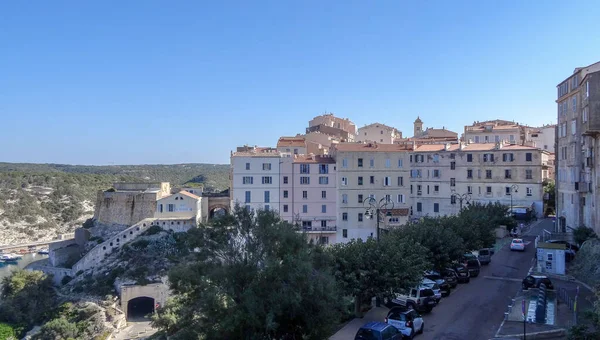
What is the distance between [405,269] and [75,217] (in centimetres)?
9076

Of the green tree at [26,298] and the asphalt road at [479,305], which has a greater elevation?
the asphalt road at [479,305]

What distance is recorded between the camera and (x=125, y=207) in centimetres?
5256

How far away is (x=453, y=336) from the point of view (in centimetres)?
1628

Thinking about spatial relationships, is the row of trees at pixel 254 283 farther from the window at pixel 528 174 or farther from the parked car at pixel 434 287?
the window at pixel 528 174

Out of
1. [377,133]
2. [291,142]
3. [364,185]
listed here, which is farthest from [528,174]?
[377,133]

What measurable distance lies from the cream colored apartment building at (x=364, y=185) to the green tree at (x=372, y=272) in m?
27.7

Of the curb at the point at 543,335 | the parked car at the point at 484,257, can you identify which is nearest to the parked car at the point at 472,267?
the parked car at the point at 484,257

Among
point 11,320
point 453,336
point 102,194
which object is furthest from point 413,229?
point 102,194

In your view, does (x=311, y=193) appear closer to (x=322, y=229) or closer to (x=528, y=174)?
(x=322, y=229)

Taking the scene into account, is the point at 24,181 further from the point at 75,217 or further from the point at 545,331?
the point at 545,331

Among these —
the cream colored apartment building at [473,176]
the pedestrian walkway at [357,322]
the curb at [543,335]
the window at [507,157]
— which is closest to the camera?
the curb at [543,335]

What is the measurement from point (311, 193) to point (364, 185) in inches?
233

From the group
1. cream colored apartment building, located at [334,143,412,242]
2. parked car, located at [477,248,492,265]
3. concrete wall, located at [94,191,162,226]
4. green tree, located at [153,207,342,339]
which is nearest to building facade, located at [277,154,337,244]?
cream colored apartment building, located at [334,143,412,242]

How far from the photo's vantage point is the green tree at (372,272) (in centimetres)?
1767
